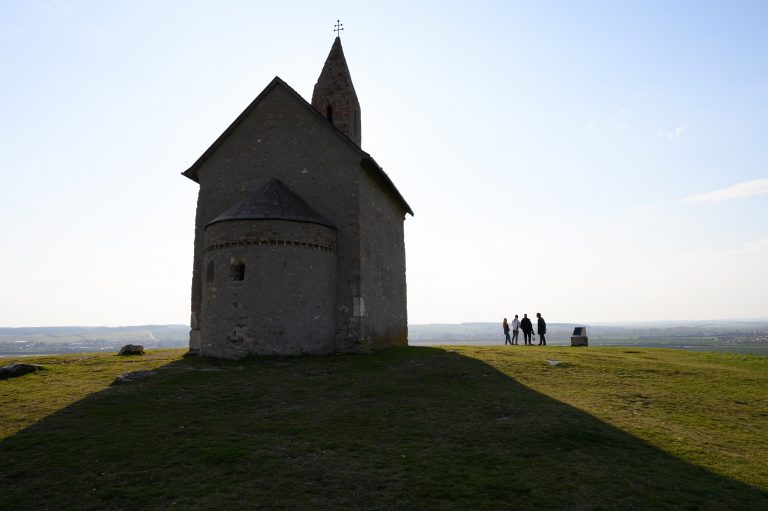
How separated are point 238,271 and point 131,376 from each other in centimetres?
613

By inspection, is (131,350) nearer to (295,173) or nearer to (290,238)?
(290,238)

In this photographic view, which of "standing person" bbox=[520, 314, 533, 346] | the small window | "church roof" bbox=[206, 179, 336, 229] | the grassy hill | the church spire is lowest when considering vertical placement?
the grassy hill

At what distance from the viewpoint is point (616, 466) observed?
927cm

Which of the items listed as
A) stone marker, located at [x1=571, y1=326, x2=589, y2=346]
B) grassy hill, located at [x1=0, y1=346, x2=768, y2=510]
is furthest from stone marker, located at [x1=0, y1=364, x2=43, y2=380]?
stone marker, located at [x1=571, y1=326, x2=589, y2=346]

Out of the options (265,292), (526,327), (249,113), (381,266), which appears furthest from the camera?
(526,327)

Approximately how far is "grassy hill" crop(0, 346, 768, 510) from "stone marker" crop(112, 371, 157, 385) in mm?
547

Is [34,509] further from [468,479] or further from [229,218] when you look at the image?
[229,218]

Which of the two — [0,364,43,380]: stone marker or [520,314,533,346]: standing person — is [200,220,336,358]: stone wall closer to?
[0,364,43,380]: stone marker

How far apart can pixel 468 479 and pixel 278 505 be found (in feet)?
10.1

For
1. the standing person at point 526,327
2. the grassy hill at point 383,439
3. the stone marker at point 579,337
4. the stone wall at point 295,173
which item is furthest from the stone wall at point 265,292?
the stone marker at point 579,337

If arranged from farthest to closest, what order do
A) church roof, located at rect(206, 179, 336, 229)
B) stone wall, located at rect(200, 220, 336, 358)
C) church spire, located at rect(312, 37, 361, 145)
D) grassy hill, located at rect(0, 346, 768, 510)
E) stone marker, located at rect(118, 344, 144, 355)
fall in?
church spire, located at rect(312, 37, 361, 145)
stone marker, located at rect(118, 344, 144, 355)
church roof, located at rect(206, 179, 336, 229)
stone wall, located at rect(200, 220, 336, 358)
grassy hill, located at rect(0, 346, 768, 510)

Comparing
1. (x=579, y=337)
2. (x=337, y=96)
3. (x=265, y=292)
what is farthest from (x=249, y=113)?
(x=579, y=337)

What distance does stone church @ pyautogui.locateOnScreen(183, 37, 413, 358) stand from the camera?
20.9 m

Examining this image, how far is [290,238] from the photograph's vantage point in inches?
846
